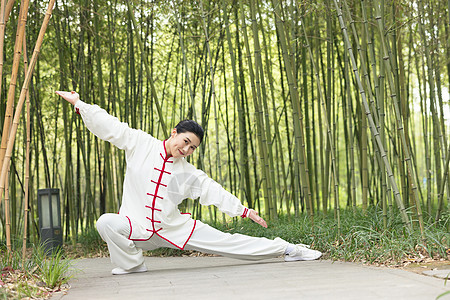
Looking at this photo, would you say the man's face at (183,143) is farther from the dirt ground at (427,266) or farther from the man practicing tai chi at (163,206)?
the dirt ground at (427,266)

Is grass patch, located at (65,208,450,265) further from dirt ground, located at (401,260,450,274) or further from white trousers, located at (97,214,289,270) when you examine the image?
A: white trousers, located at (97,214,289,270)

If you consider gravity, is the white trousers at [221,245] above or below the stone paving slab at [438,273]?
above

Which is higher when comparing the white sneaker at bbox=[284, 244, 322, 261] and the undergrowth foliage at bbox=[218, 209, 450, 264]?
the undergrowth foliage at bbox=[218, 209, 450, 264]

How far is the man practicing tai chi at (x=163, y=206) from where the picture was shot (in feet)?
9.42

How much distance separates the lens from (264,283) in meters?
2.26

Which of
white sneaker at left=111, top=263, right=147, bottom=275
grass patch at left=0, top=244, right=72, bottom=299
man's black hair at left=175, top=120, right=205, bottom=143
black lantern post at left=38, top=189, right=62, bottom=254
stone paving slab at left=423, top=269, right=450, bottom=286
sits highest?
man's black hair at left=175, top=120, right=205, bottom=143

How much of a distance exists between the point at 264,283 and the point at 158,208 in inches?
35.2

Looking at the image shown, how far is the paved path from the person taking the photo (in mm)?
1956

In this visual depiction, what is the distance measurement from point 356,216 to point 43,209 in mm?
2425

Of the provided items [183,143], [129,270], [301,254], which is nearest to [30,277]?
[129,270]

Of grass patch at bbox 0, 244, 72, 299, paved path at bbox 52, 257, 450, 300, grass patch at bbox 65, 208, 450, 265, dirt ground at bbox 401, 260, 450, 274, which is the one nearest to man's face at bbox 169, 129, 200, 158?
paved path at bbox 52, 257, 450, 300

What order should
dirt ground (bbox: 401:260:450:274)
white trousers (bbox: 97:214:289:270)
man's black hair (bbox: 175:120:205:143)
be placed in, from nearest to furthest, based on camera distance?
dirt ground (bbox: 401:260:450:274), man's black hair (bbox: 175:120:205:143), white trousers (bbox: 97:214:289:270)

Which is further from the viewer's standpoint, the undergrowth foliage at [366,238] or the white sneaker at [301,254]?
the white sneaker at [301,254]

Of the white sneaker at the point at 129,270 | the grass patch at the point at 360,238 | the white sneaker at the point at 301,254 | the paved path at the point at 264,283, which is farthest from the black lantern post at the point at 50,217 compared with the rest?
the white sneaker at the point at 301,254
